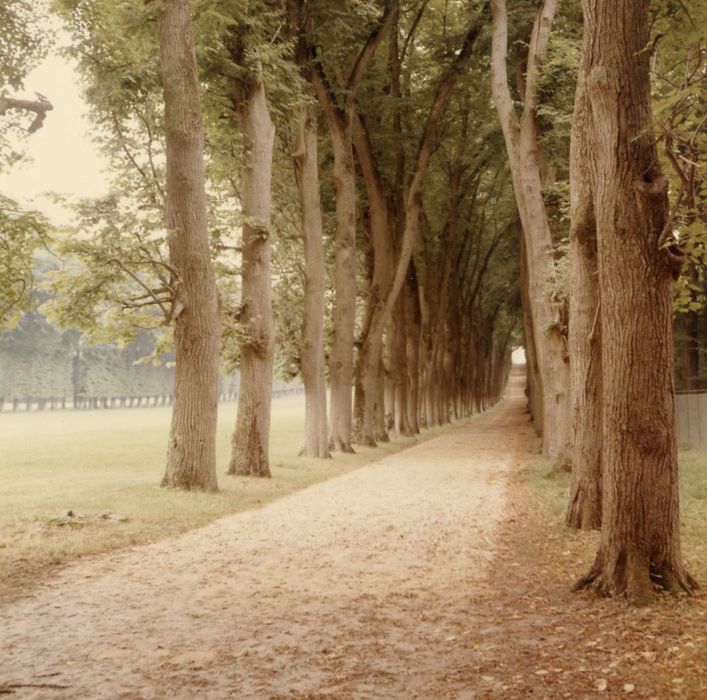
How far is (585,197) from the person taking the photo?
8414 millimetres

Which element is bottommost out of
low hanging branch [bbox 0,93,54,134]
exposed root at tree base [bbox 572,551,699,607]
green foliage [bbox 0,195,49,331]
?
exposed root at tree base [bbox 572,551,699,607]

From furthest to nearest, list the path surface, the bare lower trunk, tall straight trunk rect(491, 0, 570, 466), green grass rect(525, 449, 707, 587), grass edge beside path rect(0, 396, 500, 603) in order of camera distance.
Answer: the bare lower trunk, tall straight trunk rect(491, 0, 570, 466), grass edge beside path rect(0, 396, 500, 603), green grass rect(525, 449, 707, 587), the path surface

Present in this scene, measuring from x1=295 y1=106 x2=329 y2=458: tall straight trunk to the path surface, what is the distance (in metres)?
9.05

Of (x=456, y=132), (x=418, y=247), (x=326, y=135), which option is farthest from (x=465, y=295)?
(x=326, y=135)

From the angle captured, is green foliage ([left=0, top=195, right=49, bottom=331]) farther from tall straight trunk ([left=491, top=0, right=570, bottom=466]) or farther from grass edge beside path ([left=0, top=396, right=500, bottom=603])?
tall straight trunk ([left=491, top=0, right=570, bottom=466])

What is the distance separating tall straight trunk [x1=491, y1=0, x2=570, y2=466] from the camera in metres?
14.7

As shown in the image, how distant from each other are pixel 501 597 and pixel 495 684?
2.00m

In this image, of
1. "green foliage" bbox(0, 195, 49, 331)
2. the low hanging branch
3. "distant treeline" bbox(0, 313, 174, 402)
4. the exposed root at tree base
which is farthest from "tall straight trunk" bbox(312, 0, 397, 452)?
"distant treeline" bbox(0, 313, 174, 402)

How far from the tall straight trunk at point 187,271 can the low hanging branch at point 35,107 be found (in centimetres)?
242

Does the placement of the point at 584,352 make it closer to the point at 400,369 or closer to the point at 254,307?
the point at 254,307

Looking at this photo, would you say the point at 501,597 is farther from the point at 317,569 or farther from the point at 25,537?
the point at 25,537

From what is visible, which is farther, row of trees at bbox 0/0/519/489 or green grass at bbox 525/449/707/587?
row of trees at bbox 0/0/519/489

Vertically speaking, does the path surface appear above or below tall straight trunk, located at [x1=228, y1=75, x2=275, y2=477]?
below

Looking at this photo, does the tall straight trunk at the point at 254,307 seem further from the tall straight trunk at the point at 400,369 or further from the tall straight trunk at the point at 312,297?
the tall straight trunk at the point at 400,369
